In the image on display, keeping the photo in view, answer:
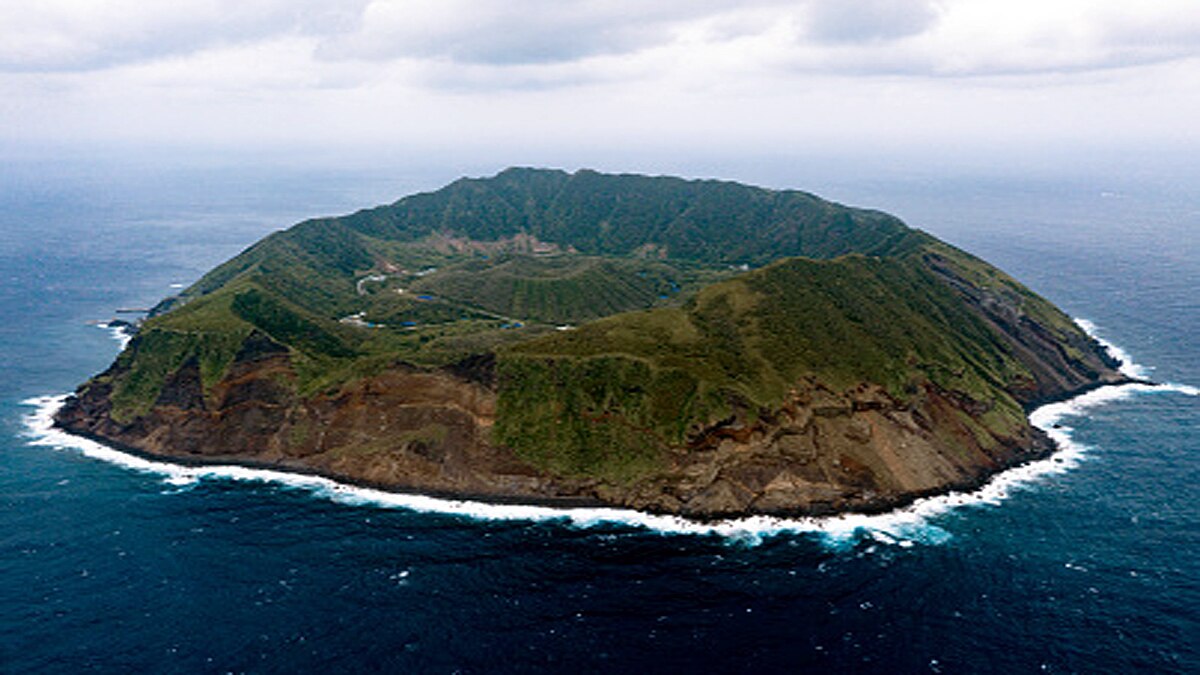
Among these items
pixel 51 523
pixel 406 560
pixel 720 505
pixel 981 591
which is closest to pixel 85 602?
pixel 51 523

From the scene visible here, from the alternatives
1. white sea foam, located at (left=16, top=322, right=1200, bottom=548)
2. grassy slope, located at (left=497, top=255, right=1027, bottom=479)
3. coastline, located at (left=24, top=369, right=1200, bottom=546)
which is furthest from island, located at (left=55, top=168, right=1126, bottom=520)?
white sea foam, located at (left=16, top=322, right=1200, bottom=548)

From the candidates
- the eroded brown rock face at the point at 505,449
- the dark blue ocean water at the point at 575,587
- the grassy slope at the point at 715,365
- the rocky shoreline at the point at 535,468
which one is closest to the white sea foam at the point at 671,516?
the rocky shoreline at the point at 535,468

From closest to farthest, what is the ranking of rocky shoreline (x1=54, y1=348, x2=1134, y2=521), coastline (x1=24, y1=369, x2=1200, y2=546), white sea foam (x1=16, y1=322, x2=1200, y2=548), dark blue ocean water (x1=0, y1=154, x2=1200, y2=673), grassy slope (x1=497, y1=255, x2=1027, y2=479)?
dark blue ocean water (x1=0, y1=154, x2=1200, y2=673) < white sea foam (x1=16, y1=322, x2=1200, y2=548) < coastline (x1=24, y1=369, x2=1200, y2=546) < rocky shoreline (x1=54, y1=348, x2=1134, y2=521) < grassy slope (x1=497, y1=255, x2=1027, y2=479)

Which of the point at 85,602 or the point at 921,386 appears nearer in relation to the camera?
the point at 85,602

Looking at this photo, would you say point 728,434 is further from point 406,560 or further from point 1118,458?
point 1118,458

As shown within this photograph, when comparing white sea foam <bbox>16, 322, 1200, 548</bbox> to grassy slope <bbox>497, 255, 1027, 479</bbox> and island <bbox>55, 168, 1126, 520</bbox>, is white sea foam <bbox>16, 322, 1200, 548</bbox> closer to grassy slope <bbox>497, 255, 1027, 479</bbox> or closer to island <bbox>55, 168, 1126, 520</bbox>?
island <bbox>55, 168, 1126, 520</bbox>

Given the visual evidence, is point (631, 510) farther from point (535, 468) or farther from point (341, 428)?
point (341, 428)

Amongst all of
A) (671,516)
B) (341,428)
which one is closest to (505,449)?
(671,516)
